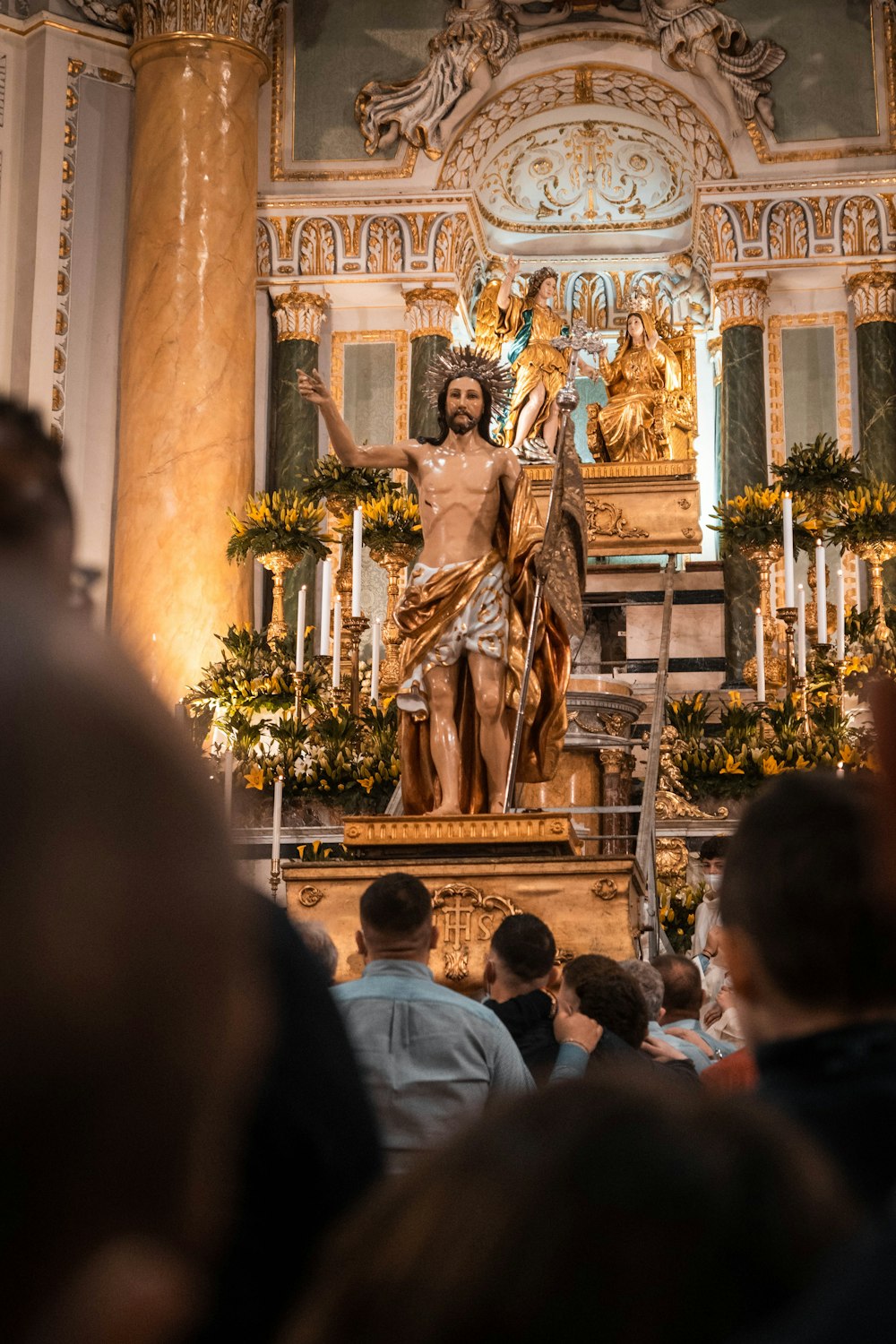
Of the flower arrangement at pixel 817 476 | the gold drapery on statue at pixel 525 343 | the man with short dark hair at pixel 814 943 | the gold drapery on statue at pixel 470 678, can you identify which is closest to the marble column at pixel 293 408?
the gold drapery on statue at pixel 525 343

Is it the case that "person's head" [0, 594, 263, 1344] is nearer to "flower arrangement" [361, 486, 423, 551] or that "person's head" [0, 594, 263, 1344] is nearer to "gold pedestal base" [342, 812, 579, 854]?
"gold pedestal base" [342, 812, 579, 854]

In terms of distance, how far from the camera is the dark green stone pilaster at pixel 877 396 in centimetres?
1339

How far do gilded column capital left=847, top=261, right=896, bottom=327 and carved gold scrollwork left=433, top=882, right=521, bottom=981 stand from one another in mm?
8484

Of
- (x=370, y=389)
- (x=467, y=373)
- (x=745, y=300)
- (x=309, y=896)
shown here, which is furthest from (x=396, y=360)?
(x=309, y=896)

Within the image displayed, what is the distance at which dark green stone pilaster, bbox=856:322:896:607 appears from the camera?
13.4 meters

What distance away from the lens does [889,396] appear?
13.5m

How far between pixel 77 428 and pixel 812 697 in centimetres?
603

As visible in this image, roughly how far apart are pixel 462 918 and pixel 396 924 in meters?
3.31

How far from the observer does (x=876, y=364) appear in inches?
534

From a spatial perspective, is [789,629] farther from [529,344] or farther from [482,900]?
[529,344]

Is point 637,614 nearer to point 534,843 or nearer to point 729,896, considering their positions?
point 534,843

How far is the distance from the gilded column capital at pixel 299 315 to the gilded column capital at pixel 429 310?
70 cm

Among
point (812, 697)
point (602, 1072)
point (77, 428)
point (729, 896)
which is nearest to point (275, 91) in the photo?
point (77, 428)

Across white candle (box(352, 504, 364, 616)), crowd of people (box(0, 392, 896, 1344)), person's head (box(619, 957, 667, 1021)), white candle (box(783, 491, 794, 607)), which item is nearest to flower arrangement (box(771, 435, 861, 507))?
white candle (box(783, 491, 794, 607))
